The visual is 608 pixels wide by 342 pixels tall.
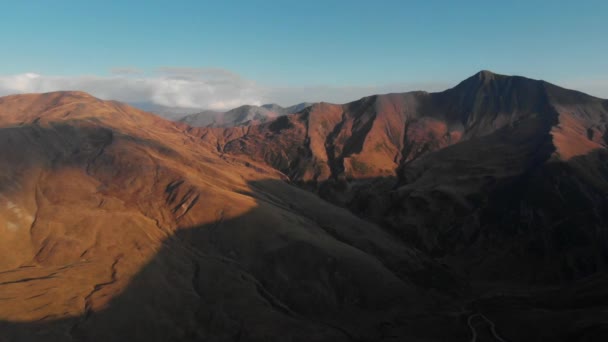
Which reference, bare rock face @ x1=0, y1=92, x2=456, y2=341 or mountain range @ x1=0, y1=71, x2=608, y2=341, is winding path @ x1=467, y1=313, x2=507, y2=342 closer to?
mountain range @ x1=0, y1=71, x2=608, y2=341

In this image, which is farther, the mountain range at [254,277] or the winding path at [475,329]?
the mountain range at [254,277]

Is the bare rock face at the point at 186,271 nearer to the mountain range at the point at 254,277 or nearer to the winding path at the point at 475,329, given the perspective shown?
the mountain range at the point at 254,277

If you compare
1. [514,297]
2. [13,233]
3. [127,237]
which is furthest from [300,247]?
[13,233]

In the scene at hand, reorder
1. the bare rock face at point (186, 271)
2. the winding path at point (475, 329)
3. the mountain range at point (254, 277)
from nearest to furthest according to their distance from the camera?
the winding path at point (475, 329) < the mountain range at point (254, 277) < the bare rock face at point (186, 271)

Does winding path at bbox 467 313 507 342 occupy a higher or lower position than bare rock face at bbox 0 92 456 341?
lower

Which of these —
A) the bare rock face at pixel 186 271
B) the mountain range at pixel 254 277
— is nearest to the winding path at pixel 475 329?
the mountain range at pixel 254 277

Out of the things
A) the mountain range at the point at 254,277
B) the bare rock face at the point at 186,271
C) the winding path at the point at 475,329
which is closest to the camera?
the winding path at the point at 475,329

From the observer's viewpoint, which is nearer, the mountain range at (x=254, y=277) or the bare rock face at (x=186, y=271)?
the mountain range at (x=254, y=277)

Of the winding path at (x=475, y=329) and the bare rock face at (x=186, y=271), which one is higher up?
the bare rock face at (x=186, y=271)

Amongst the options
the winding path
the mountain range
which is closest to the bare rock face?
the mountain range

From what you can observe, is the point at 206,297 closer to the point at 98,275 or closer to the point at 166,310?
the point at 166,310

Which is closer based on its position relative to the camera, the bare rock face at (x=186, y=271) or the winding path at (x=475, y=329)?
the winding path at (x=475, y=329)
